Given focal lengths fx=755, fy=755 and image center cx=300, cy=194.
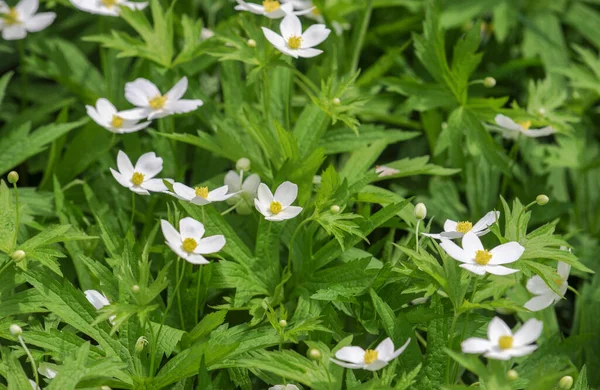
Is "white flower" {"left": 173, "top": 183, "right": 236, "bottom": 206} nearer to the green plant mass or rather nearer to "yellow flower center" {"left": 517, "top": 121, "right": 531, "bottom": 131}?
the green plant mass

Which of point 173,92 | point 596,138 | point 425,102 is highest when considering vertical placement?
point 173,92

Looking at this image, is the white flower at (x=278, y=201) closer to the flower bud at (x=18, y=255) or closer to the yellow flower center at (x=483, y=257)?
Result: the yellow flower center at (x=483, y=257)

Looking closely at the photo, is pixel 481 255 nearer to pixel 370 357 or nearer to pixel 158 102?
pixel 370 357

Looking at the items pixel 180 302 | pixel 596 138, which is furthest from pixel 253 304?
pixel 596 138

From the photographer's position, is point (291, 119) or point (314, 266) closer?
point (314, 266)

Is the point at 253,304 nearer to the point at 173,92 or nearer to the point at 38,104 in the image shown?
the point at 173,92

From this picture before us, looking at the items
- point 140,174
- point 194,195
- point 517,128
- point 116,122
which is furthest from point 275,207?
point 517,128

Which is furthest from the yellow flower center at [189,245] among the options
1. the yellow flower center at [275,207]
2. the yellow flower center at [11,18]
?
the yellow flower center at [11,18]
